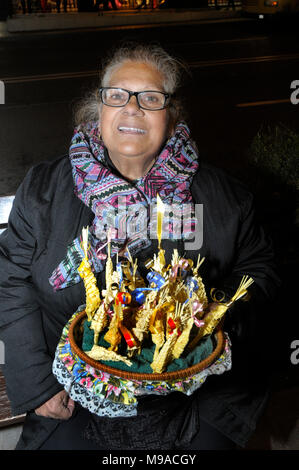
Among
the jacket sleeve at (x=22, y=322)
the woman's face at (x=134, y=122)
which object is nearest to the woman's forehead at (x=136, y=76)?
the woman's face at (x=134, y=122)

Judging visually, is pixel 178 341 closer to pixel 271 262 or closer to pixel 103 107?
pixel 271 262

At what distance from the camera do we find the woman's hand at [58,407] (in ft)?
5.74

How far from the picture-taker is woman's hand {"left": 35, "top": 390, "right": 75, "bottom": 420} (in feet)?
5.74

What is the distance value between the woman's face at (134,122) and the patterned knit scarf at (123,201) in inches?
2.7

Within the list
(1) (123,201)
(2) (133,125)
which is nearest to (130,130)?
(2) (133,125)

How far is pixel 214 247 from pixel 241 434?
0.70m

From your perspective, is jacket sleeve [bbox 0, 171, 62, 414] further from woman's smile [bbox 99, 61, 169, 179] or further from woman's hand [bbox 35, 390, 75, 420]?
woman's smile [bbox 99, 61, 169, 179]

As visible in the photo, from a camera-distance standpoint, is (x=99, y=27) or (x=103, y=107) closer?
(x=103, y=107)

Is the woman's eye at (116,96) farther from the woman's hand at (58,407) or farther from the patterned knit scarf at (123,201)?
the woman's hand at (58,407)

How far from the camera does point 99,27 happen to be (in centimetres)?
1594

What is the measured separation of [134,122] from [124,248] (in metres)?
0.48

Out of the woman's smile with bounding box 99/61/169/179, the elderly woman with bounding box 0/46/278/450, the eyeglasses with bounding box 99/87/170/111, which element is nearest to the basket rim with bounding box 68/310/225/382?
the elderly woman with bounding box 0/46/278/450

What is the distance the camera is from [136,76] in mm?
1901

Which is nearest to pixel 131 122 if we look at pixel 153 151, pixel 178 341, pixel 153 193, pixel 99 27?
pixel 153 151
